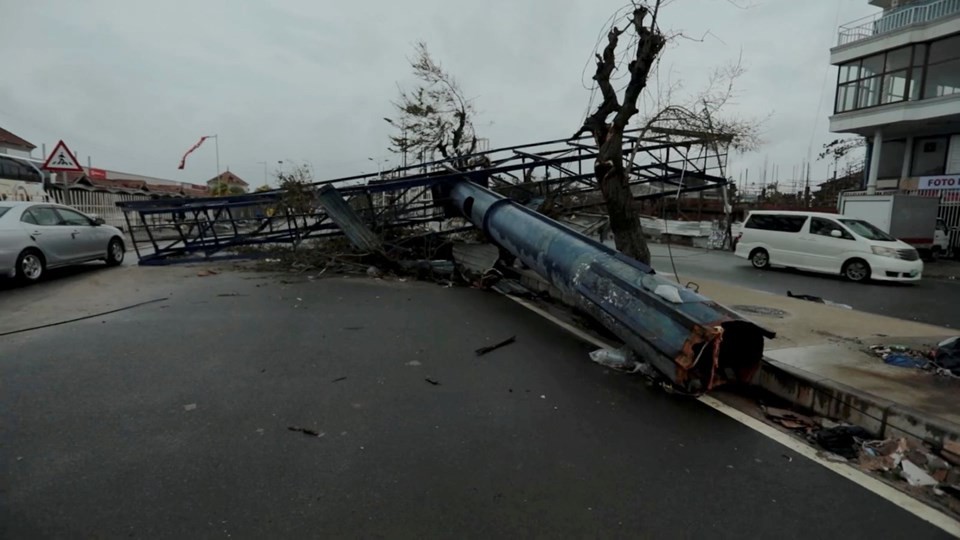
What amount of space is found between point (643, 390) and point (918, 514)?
7.09ft

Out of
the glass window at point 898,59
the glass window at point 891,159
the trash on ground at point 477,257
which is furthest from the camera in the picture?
the glass window at point 891,159

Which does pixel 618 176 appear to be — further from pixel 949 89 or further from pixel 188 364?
pixel 949 89

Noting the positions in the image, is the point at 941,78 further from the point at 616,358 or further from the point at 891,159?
the point at 616,358

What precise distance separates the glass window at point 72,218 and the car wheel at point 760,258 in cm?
1800

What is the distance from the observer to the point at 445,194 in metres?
12.8

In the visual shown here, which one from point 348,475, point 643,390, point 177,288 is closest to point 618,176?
point 643,390

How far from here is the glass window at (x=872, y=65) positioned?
23.2 metres

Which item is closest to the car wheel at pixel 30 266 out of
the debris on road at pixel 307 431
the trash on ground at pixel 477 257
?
the trash on ground at pixel 477 257

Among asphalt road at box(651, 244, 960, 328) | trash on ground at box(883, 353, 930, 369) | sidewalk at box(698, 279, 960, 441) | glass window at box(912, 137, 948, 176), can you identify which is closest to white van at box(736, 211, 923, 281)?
asphalt road at box(651, 244, 960, 328)

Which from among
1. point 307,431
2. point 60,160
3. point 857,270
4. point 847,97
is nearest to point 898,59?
point 847,97

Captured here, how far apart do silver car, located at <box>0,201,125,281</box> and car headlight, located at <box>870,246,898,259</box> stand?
731 inches

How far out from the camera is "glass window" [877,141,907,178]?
2534 cm

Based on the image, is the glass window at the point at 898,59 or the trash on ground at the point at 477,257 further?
the glass window at the point at 898,59

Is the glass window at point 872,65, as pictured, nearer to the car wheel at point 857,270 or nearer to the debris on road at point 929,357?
the car wheel at point 857,270
